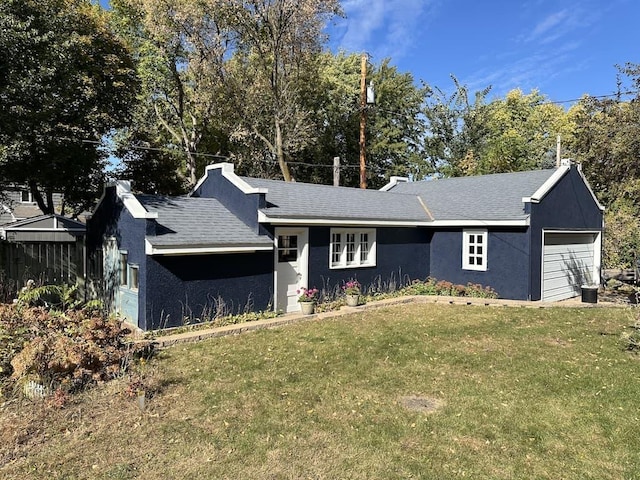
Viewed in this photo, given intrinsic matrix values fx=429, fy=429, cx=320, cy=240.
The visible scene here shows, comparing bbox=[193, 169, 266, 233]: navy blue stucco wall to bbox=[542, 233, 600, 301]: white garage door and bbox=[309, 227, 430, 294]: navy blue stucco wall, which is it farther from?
bbox=[542, 233, 600, 301]: white garage door

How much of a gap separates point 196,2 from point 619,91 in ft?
71.7

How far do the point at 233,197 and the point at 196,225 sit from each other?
1.92m

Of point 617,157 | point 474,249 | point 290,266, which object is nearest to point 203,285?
point 290,266

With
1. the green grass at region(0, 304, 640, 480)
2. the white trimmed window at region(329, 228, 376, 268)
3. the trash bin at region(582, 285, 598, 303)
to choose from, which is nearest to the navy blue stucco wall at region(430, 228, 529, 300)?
the trash bin at region(582, 285, 598, 303)

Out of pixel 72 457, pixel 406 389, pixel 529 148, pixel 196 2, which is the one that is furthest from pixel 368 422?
pixel 529 148

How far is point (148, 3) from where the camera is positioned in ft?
70.6

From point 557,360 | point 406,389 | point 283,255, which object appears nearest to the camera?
→ point 406,389

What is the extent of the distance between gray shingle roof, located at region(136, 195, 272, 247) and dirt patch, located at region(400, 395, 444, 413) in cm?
592

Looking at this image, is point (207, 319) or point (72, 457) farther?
point (207, 319)

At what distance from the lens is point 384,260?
14422mm

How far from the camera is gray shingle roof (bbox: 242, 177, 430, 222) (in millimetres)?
12344

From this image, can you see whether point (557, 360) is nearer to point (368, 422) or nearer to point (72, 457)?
point (368, 422)

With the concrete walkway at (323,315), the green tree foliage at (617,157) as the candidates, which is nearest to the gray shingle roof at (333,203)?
the concrete walkway at (323,315)

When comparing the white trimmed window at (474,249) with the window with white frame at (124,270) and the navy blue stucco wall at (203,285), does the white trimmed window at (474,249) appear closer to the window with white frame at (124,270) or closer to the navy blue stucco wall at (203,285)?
the navy blue stucco wall at (203,285)
